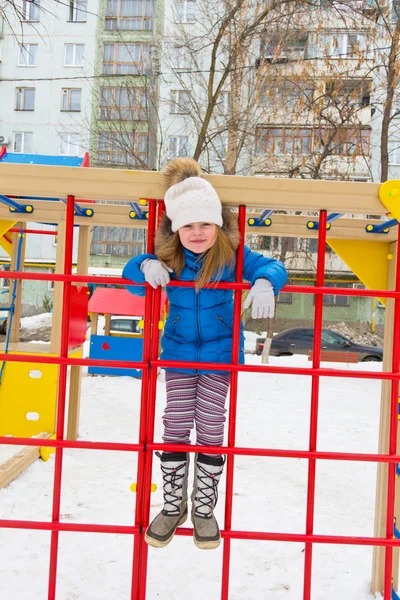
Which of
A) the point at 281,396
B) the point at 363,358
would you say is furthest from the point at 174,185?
the point at 363,358

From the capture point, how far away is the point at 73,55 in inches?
794

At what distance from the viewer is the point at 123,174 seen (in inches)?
63.6

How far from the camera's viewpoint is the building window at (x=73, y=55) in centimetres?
2000

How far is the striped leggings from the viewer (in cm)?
173

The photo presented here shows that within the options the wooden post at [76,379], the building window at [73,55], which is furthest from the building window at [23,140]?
the wooden post at [76,379]

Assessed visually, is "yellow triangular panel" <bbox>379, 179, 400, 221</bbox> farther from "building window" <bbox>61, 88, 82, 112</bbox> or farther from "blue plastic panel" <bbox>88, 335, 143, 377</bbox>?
"building window" <bbox>61, 88, 82, 112</bbox>

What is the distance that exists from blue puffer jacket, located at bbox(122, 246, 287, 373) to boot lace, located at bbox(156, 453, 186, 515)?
0.35 m

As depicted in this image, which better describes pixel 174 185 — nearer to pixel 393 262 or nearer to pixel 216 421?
pixel 216 421

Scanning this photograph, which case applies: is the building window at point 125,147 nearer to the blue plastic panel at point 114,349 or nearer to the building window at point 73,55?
the blue plastic panel at point 114,349

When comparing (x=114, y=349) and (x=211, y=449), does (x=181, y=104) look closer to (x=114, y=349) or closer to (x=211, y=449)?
(x=114, y=349)

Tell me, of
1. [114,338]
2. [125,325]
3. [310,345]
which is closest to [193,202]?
[114,338]

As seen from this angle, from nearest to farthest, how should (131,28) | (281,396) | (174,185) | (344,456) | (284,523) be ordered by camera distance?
(174,185), (344,456), (284,523), (281,396), (131,28)

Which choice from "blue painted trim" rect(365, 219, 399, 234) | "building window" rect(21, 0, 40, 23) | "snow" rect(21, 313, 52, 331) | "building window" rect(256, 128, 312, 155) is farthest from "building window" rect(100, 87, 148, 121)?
"blue painted trim" rect(365, 219, 399, 234)

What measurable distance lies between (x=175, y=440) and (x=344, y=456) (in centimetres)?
58
